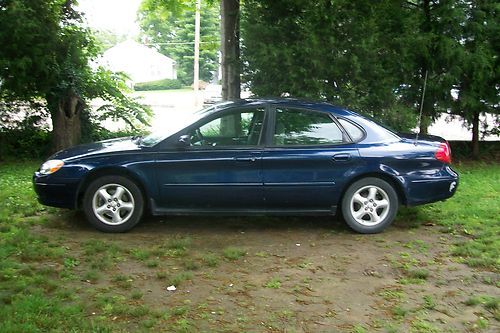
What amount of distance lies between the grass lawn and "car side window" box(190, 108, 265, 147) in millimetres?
1026

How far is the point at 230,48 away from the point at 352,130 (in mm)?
5092

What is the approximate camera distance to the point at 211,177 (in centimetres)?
592

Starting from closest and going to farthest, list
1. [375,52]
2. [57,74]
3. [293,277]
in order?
[293,277]
[375,52]
[57,74]

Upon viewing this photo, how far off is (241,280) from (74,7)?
26.9 feet

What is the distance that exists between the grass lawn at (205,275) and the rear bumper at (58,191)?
326 millimetres

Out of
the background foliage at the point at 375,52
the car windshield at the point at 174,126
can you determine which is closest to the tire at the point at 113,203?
the car windshield at the point at 174,126

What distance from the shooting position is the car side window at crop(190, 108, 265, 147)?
6047 mm

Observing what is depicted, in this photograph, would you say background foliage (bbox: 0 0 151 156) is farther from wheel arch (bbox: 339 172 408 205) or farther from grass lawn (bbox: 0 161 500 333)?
wheel arch (bbox: 339 172 408 205)

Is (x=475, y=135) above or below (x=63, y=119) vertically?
below

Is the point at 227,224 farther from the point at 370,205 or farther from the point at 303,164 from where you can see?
the point at 370,205

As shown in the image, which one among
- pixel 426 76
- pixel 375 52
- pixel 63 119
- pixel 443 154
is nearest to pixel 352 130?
pixel 443 154

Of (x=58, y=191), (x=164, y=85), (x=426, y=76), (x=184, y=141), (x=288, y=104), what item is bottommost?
Result: (x=58, y=191)

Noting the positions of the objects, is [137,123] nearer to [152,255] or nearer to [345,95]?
[345,95]

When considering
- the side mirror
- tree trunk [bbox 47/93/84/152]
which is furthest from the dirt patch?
tree trunk [bbox 47/93/84/152]
